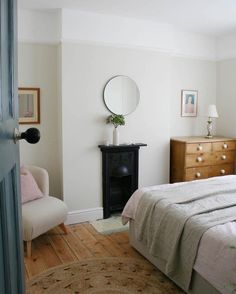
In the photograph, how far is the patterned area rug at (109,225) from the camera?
349 centimetres

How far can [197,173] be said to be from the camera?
4.17m

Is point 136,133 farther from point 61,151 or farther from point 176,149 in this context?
point 61,151

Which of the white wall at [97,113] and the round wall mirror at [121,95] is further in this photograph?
the round wall mirror at [121,95]

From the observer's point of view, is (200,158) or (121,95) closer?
(121,95)

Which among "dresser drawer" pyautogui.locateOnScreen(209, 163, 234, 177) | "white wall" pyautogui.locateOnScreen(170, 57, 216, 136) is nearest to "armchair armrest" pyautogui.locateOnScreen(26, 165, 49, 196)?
"white wall" pyautogui.locateOnScreen(170, 57, 216, 136)

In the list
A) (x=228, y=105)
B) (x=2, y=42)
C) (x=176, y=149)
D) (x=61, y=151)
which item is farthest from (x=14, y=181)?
(x=228, y=105)

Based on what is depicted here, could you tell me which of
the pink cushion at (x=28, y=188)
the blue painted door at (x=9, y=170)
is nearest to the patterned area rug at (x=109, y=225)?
the pink cushion at (x=28, y=188)

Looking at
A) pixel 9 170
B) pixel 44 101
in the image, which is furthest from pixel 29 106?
pixel 9 170

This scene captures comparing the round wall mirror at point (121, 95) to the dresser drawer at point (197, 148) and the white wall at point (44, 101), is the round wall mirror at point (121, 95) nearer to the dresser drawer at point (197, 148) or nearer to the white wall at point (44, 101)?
the white wall at point (44, 101)

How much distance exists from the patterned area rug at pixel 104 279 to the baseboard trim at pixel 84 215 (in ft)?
3.37

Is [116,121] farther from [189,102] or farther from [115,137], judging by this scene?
[189,102]

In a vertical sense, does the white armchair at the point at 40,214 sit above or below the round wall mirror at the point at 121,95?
below

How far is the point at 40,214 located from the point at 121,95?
1875mm

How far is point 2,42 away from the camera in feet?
3.05
